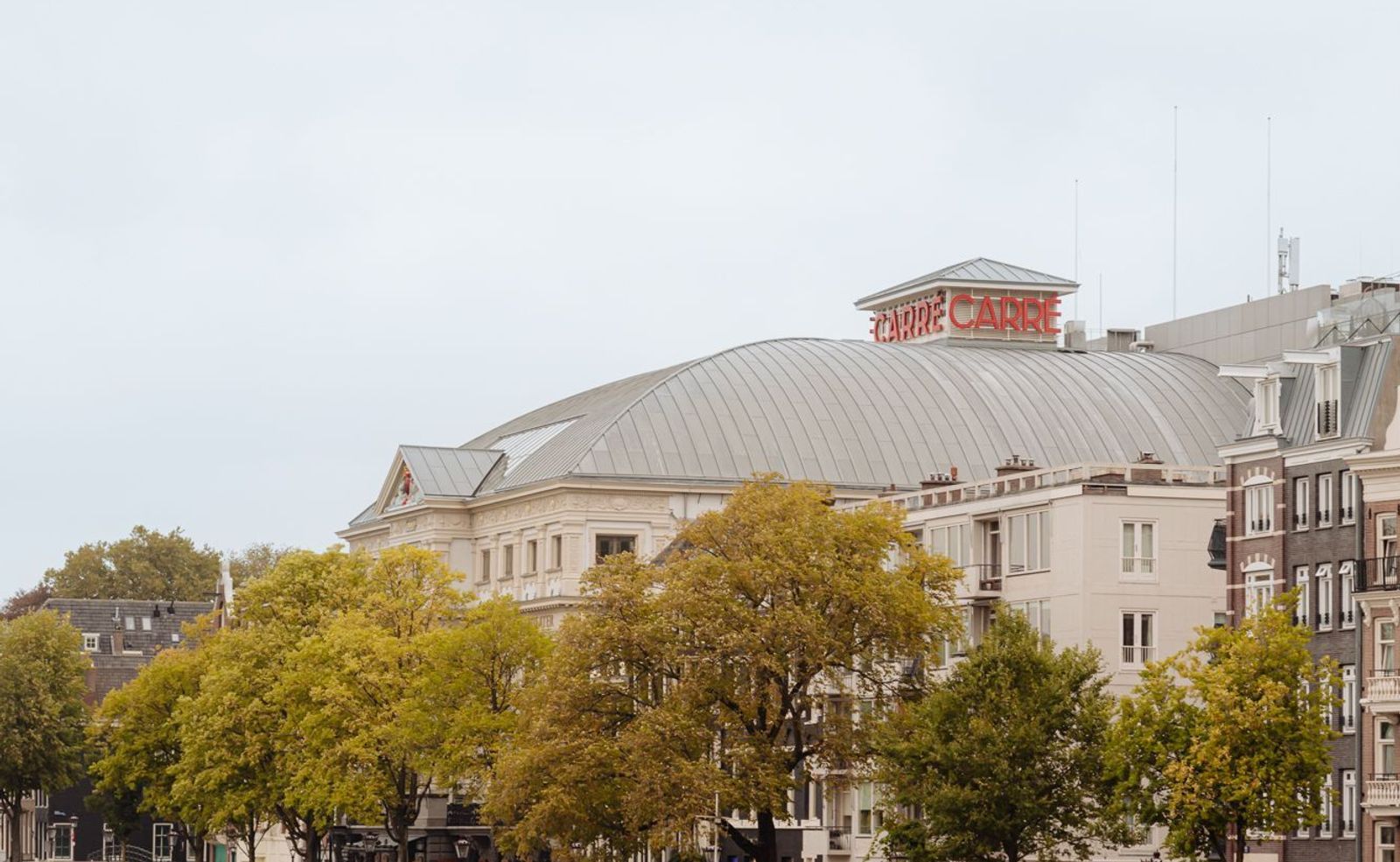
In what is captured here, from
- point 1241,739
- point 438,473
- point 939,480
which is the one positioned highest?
point 438,473

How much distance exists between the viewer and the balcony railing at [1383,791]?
315ft

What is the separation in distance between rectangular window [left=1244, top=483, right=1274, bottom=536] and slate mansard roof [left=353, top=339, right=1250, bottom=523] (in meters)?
57.3

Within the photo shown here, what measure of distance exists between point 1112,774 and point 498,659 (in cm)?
4180

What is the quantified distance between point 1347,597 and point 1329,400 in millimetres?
7323

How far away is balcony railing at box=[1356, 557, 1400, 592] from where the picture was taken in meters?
97.5

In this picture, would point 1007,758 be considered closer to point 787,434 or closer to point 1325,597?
point 1325,597

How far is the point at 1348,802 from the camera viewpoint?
332 ft

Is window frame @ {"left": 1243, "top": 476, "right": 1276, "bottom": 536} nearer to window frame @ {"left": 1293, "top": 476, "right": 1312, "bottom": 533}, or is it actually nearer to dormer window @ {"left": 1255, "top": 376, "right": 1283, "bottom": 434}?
window frame @ {"left": 1293, "top": 476, "right": 1312, "bottom": 533}

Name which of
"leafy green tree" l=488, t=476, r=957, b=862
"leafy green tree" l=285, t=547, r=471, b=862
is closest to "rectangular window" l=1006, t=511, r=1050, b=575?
"leafy green tree" l=488, t=476, r=957, b=862

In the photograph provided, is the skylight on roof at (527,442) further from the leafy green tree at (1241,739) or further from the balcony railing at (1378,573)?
the balcony railing at (1378,573)

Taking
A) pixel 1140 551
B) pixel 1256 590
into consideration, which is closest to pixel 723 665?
pixel 1140 551

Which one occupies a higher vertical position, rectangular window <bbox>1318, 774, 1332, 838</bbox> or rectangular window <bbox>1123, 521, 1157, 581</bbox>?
rectangular window <bbox>1123, 521, 1157, 581</bbox>

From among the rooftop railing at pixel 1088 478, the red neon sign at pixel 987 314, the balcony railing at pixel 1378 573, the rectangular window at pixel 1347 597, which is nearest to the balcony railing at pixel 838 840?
the rooftop railing at pixel 1088 478

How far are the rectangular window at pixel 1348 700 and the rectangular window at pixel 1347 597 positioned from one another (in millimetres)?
1597
